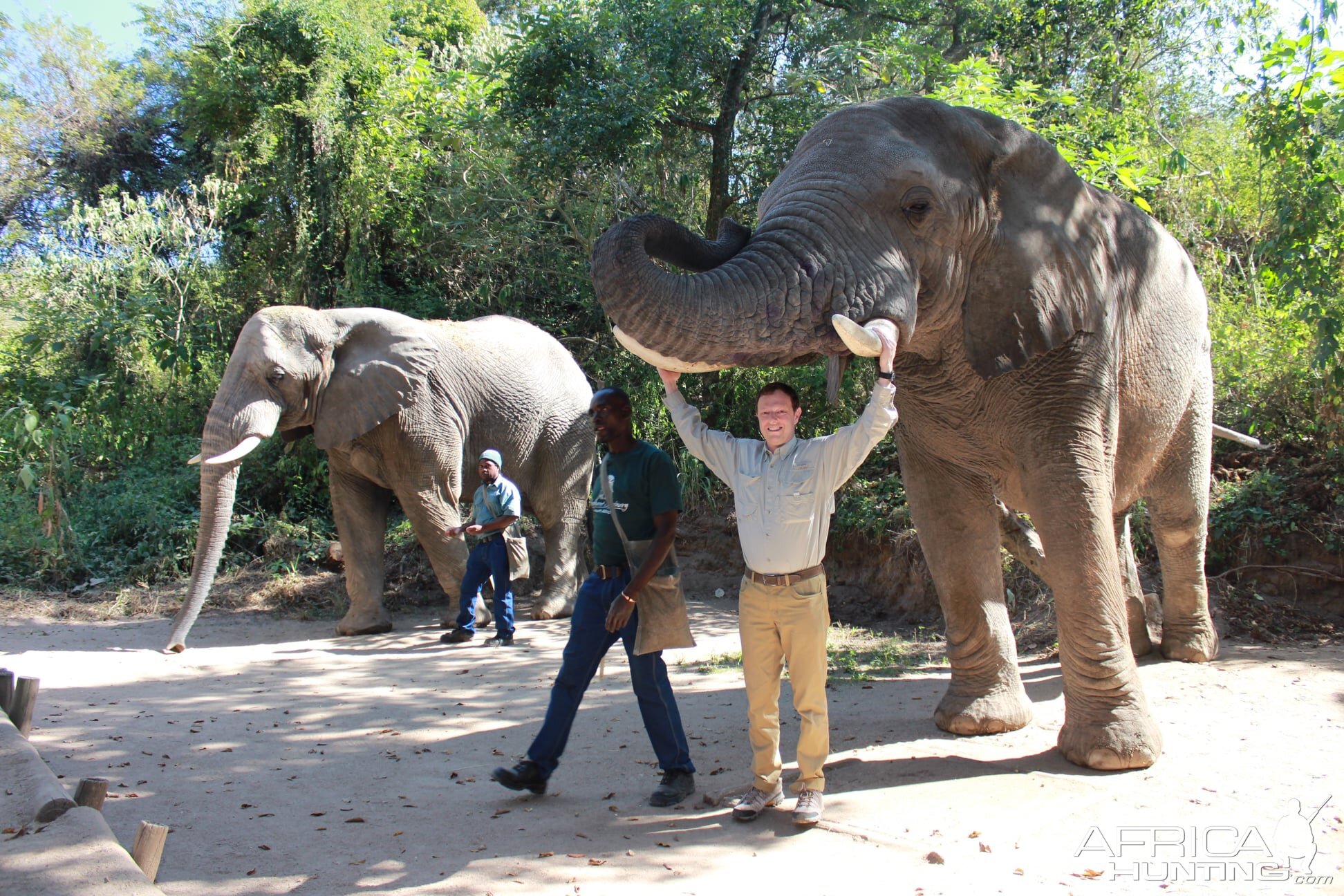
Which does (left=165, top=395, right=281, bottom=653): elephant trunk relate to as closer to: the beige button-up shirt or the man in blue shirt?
the man in blue shirt

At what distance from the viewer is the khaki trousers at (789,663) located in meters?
4.18

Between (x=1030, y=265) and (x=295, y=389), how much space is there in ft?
22.2

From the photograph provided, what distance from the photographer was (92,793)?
392cm

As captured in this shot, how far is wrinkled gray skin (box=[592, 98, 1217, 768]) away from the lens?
3969 millimetres

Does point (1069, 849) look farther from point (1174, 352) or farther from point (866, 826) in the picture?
point (1174, 352)

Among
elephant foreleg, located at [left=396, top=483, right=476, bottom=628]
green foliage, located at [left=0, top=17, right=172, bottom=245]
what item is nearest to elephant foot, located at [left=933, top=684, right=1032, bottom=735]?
elephant foreleg, located at [left=396, top=483, right=476, bottom=628]

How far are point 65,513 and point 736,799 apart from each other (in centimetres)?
1031

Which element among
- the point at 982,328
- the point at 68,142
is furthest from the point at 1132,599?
the point at 68,142

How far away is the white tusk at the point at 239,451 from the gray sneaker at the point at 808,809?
20.4ft

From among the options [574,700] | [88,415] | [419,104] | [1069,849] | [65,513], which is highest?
[419,104]

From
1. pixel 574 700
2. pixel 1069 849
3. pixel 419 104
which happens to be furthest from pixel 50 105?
pixel 1069 849

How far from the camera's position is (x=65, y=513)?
11867 millimetres

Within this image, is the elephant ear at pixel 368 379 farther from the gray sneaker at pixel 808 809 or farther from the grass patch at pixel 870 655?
the gray sneaker at pixel 808 809

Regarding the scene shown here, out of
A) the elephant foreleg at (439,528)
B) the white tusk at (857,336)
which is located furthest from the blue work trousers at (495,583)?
the white tusk at (857,336)
